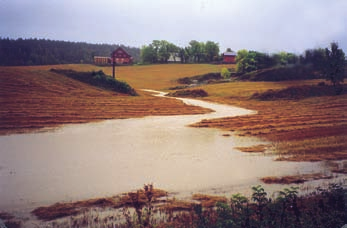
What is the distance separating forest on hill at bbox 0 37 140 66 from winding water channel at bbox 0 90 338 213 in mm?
2440

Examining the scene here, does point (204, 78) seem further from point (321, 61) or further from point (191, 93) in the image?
point (321, 61)

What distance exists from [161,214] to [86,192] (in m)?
1.69

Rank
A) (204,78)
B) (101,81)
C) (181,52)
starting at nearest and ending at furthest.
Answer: (181,52) → (101,81) → (204,78)

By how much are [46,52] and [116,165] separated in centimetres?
1431

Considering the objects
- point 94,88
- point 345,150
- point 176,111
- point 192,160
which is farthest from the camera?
point 94,88

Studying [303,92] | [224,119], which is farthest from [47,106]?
[303,92]

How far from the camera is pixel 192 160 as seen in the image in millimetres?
9070

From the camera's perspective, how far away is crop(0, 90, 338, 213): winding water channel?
6.97 meters

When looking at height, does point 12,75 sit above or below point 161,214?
above

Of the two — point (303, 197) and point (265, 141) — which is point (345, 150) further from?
point (303, 197)

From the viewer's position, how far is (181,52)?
1230 cm

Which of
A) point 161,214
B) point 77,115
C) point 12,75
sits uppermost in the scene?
point 12,75

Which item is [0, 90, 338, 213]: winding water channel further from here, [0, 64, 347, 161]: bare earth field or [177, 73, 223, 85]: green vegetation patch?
[177, 73, 223, 85]: green vegetation patch

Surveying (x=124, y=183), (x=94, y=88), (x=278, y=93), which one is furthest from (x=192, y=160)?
(x=94, y=88)
